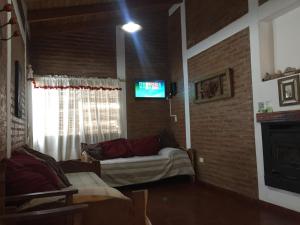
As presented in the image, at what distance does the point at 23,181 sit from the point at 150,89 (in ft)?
14.8

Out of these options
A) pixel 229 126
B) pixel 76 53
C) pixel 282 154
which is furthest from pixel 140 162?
pixel 76 53

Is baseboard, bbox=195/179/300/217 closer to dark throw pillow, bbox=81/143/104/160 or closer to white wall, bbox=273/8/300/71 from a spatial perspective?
white wall, bbox=273/8/300/71

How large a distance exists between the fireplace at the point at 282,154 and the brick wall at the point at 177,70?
8.00ft

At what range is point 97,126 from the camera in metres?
5.88

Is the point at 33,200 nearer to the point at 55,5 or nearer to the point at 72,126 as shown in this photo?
the point at 55,5

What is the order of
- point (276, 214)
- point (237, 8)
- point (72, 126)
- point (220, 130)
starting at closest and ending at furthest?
1. point (276, 214)
2. point (237, 8)
3. point (220, 130)
4. point (72, 126)

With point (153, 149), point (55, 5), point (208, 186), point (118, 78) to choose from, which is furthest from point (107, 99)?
point (208, 186)

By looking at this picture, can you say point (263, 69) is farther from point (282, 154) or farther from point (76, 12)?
point (76, 12)

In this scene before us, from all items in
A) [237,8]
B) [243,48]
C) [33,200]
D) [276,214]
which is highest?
[237,8]

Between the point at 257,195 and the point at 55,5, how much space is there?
4.05 metres

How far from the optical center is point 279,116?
10.8 ft

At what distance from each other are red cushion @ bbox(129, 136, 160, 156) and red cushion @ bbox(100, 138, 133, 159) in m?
0.13

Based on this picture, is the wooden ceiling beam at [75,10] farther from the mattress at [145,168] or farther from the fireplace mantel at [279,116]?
the fireplace mantel at [279,116]

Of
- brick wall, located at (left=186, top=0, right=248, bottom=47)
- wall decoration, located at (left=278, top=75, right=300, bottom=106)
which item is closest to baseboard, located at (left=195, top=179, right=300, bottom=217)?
wall decoration, located at (left=278, top=75, right=300, bottom=106)
